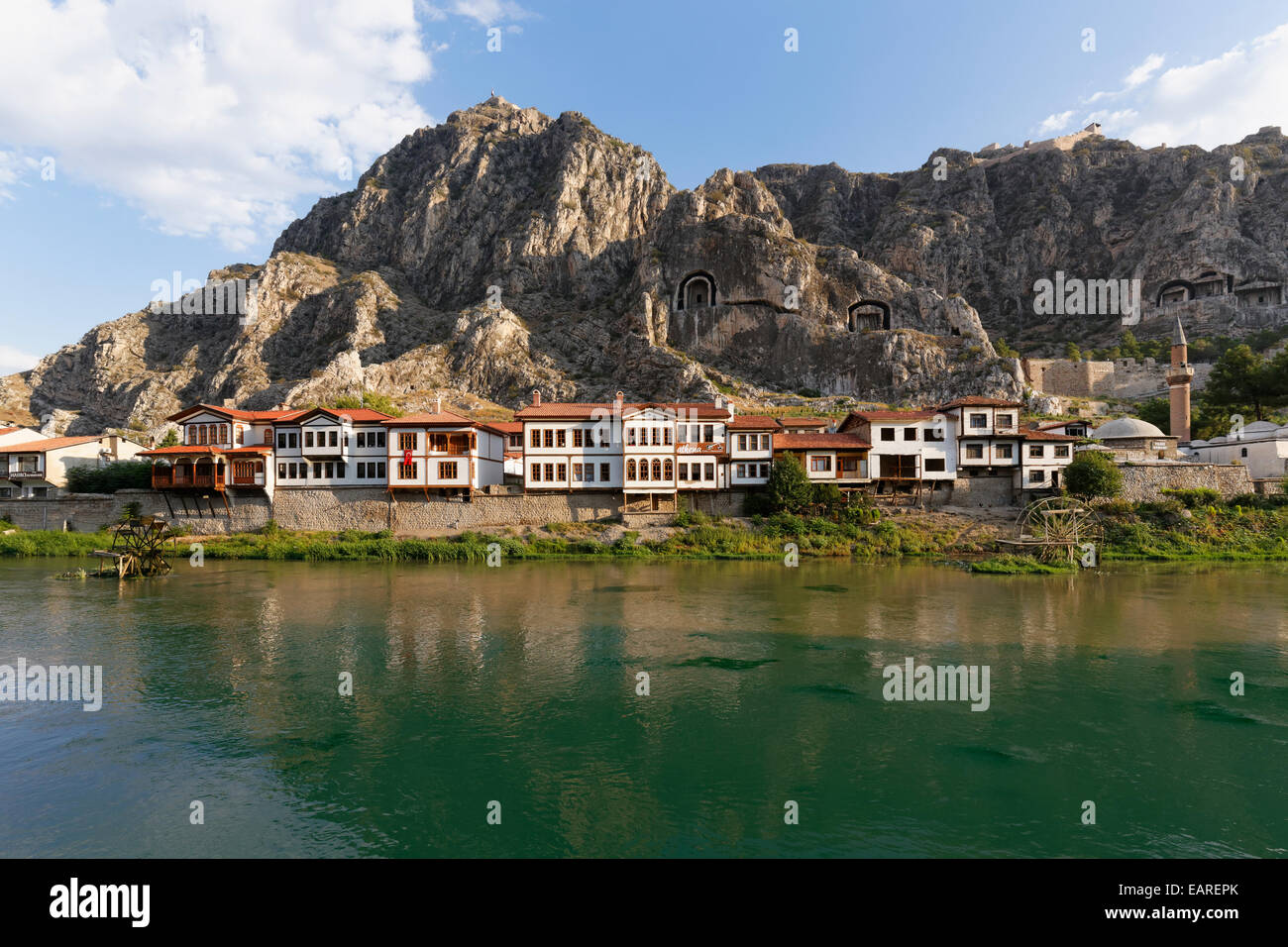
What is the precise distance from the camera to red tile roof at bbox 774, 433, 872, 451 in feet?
154

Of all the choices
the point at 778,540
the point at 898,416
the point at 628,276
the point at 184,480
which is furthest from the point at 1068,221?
the point at 184,480

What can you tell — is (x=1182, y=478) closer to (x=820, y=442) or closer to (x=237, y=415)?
(x=820, y=442)

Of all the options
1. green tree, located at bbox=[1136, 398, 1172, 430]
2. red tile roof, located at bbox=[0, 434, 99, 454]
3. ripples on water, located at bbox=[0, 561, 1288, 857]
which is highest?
green tree, located at bbox=[1136, 398, 1172, 430]

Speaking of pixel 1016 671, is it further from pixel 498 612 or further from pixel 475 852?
pixel 498 612

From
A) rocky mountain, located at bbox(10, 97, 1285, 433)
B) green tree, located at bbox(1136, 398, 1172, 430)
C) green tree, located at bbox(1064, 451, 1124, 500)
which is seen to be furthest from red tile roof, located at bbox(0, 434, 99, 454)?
green tree, located at bbox(1136, 398, 1172, 430)

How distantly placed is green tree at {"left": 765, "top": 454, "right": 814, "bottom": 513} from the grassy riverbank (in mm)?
1217

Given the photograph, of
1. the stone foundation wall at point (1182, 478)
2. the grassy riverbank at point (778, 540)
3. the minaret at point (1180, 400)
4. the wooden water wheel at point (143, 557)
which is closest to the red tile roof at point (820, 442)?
the grassy riverbank at point (778, 540)

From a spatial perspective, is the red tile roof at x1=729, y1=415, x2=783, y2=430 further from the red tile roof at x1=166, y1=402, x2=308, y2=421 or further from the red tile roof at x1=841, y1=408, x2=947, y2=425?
the red tile roof at x1=166, y1=402, x2=308, y2=421

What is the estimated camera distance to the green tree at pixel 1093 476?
4197 cm

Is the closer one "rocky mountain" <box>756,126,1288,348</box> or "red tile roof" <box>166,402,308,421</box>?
"red tile roof" <box>166,402,308,421</box>

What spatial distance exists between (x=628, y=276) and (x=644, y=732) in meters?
111

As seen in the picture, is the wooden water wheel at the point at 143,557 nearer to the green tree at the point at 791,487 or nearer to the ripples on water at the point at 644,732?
the ripples on water at the point at 644,732

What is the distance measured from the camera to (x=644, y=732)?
551 inches
